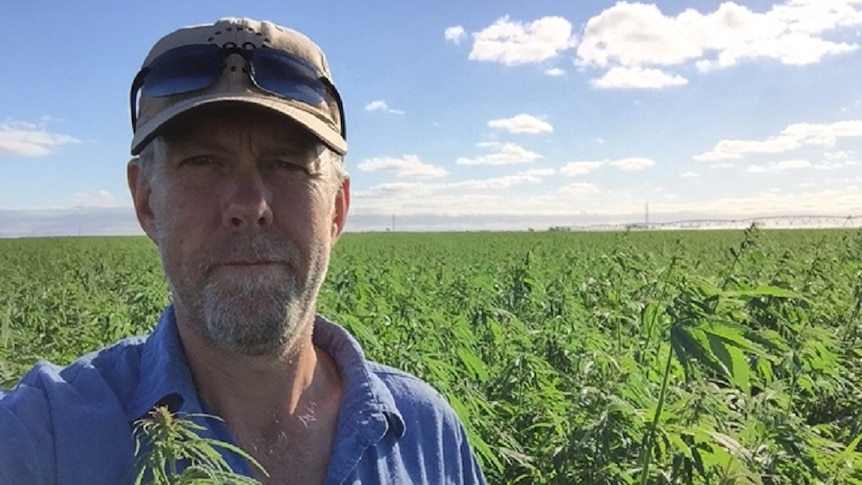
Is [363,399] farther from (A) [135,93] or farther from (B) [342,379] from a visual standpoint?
(A) [135,93]

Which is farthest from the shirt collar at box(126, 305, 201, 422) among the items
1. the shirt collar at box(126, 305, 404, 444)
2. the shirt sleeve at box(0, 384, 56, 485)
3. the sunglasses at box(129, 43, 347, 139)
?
the sunglasses at box(129, 43, 347, 139)

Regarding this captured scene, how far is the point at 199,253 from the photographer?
5.42 feet

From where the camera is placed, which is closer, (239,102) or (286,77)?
(239,102)

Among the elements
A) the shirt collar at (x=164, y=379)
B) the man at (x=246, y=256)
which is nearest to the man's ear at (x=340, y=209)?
the man at (x=246, y=256)

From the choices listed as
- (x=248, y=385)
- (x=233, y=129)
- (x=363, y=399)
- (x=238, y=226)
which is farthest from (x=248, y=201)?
(x=363, y=399)

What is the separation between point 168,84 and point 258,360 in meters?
0.68

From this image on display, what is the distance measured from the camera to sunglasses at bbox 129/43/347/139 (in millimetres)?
1713

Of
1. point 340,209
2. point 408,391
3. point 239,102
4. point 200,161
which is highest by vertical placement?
point 239,102

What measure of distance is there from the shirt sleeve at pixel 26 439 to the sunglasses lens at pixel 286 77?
0.84 meters

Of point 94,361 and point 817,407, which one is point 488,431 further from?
point 817,407

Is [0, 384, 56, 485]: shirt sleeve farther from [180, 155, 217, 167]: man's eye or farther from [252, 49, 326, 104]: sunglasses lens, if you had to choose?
[252, 49, 326, 104]: sunglasses lens

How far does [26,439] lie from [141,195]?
71cm

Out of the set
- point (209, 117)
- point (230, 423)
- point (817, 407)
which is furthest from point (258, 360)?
point (817, 407)

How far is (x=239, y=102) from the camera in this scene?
1.66 m
